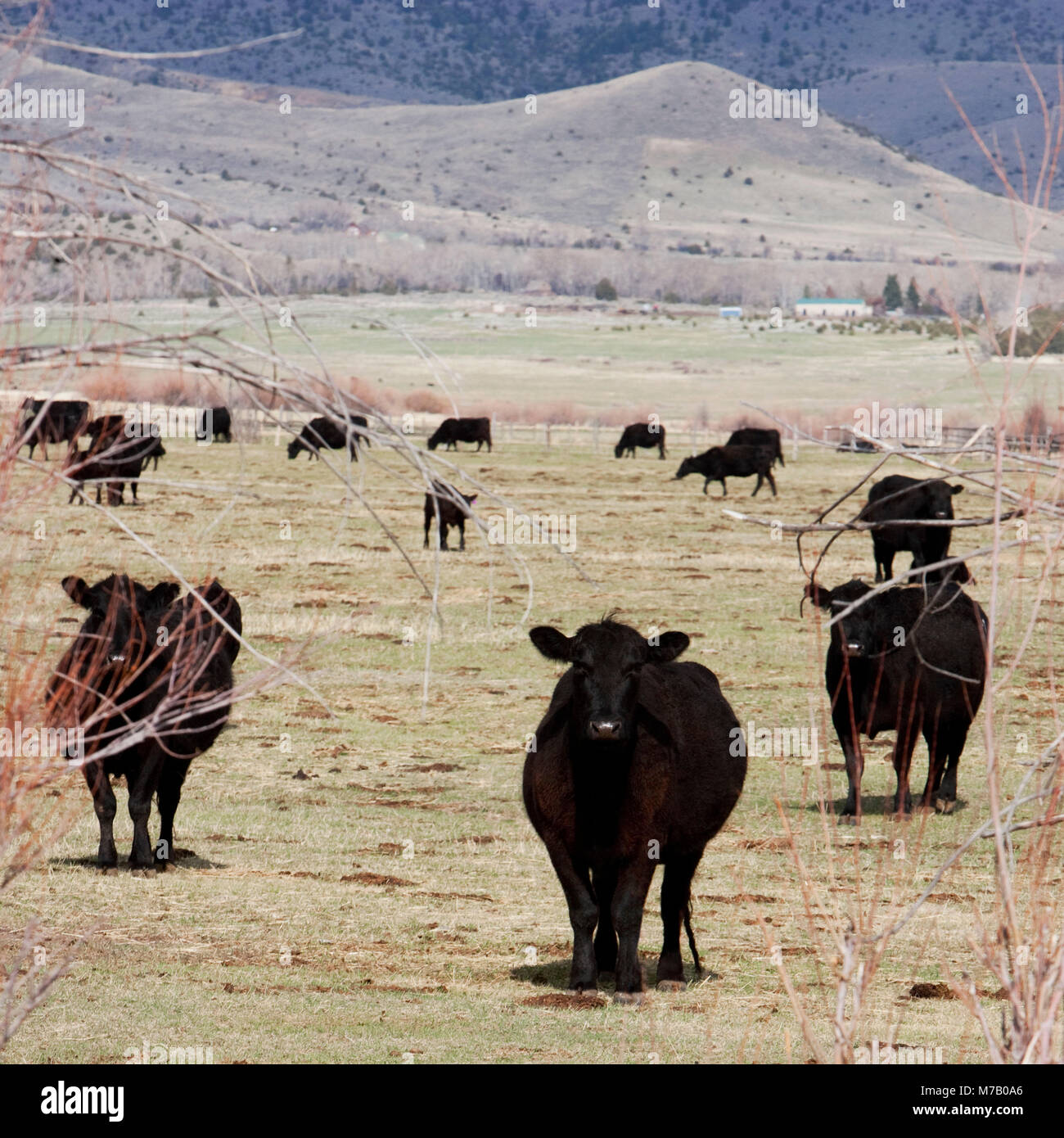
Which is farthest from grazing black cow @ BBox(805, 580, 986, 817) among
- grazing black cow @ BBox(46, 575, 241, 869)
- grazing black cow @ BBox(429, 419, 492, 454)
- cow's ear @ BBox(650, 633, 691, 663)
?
grazing black cow @ BBox(429, 419, 492, 454)

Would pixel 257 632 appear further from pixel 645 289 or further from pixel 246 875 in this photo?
pixel 645 289

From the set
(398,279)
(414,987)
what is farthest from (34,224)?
(398,279)

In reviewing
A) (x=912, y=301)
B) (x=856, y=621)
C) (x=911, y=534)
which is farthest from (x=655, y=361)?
(x=856, y=621)

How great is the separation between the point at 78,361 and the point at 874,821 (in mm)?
9827

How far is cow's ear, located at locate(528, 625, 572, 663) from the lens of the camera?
8656mm

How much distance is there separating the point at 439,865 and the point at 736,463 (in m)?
33.0

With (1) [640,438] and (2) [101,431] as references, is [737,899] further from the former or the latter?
(1) [640,438]

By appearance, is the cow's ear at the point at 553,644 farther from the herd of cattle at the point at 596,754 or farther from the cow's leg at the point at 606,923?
the cow's leg at the point at 606,923

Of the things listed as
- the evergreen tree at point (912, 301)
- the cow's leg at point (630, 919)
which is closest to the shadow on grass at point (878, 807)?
the cow's leg at point (630, 919)

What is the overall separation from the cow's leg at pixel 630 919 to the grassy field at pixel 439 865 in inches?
5.7

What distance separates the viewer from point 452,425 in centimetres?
5303

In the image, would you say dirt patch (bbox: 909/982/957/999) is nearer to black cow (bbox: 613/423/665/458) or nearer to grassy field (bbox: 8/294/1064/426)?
→ black cow (bbox: 613/423/665/458)

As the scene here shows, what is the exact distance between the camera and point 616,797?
856cm

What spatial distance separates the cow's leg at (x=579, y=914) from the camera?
27.6 feet
